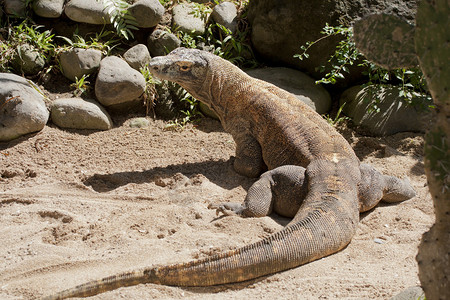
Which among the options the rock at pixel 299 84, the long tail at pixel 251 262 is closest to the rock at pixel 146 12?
the rock at pixel 299 84

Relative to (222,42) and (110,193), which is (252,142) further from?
(222,42)

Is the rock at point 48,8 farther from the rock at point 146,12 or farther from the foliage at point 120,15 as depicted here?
the rock at point 146,12

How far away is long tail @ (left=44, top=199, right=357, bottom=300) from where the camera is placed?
10.9ft

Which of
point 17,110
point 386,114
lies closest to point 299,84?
point 386,114

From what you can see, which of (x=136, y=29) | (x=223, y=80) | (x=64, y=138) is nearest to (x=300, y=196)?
(x=223, y=80)

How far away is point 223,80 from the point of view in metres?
5.91

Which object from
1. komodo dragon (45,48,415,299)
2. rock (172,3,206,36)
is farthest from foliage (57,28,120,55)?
komodo dragon (45,48,415,299)

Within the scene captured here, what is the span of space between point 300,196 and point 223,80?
196 centimetres

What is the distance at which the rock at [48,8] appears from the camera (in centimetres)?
746

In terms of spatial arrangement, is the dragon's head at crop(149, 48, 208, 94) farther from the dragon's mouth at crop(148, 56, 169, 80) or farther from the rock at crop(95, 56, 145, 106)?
the rock at crop(95, 56, 145, 106)

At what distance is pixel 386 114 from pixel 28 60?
511cm

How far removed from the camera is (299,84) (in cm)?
722

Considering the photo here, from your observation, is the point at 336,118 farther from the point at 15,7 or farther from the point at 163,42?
the point at 15,7

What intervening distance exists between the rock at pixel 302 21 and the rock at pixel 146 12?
4.85 ft
